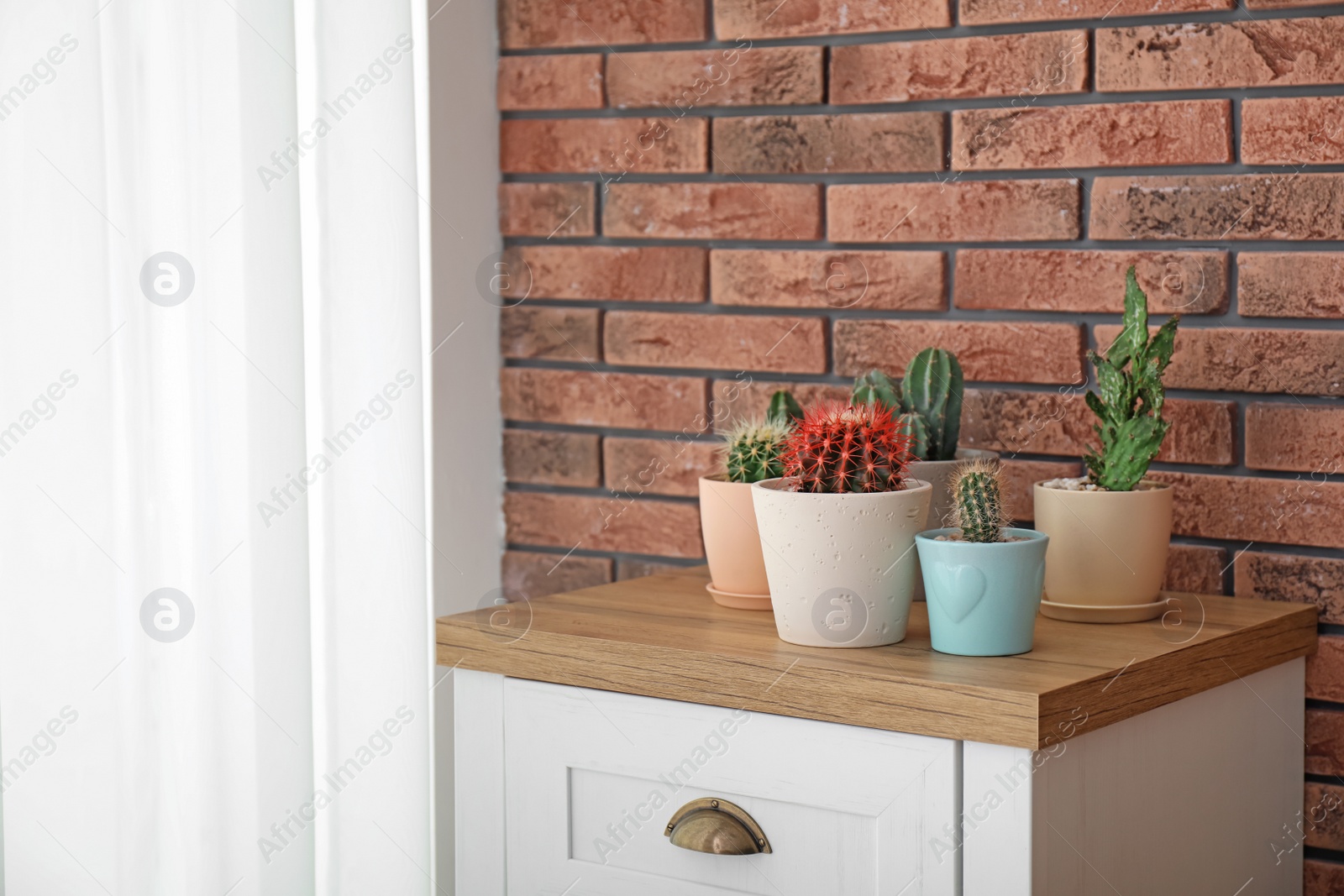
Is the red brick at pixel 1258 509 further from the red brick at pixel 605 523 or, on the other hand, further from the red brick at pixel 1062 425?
the red brick at pixel 605 523

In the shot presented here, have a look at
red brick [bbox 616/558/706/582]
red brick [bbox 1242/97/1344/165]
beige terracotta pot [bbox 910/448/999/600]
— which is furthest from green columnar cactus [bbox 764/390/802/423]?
red brick [bbox 1242/97/1344/165]

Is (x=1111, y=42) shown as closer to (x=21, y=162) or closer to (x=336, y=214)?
(x=336, y=214)

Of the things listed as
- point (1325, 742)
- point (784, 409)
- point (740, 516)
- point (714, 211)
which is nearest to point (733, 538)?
point (740, 516)

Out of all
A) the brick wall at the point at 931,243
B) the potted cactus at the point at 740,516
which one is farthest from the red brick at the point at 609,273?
the potted cactus at the point at 740,516

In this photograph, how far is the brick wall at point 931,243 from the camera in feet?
3.96

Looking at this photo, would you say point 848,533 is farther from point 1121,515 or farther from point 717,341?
point 717,341

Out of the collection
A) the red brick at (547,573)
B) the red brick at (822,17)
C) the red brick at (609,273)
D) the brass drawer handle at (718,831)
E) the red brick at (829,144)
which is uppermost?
the red brick at (822,17)

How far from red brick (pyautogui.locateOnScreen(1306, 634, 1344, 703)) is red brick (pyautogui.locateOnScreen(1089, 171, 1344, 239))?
35 cm

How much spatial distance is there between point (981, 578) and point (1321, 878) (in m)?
0.52

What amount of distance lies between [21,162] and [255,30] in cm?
25

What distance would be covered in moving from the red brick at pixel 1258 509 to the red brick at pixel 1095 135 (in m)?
0.29

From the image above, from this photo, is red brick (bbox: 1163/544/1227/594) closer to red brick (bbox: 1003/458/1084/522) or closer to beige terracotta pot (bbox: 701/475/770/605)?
red brick (bbox: 1003/458/1084/522)

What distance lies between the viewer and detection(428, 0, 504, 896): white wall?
1544 mm

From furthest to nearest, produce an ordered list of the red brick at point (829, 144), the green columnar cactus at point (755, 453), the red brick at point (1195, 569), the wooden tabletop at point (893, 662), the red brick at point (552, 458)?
the red brick at point (552, 458), the red brick at point (829, 144), the red brick at point (1195, 569), the green columnar cactus at point (755, 453), the wooden tabletop at point (893, 662)
